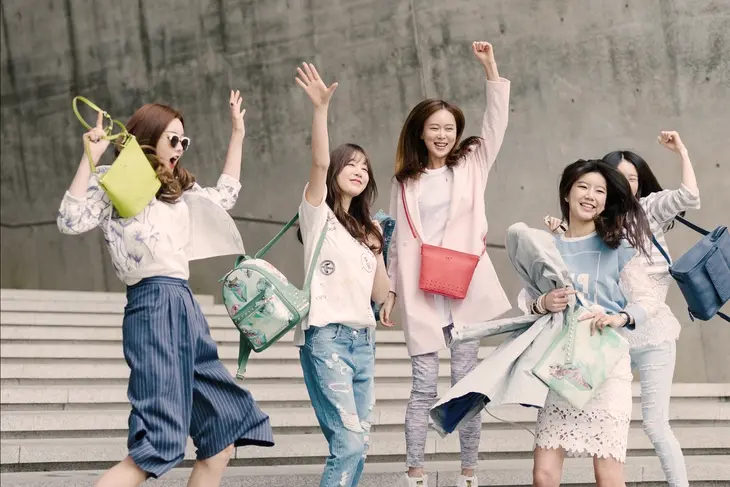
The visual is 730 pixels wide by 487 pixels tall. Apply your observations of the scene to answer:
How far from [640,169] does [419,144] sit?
3.06ft

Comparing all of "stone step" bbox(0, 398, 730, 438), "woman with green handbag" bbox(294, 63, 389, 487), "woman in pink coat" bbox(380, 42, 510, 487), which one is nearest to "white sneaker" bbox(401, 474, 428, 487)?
"woman in pink coat" bbox(380, 42, 510, 487)

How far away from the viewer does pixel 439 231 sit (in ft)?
14.1

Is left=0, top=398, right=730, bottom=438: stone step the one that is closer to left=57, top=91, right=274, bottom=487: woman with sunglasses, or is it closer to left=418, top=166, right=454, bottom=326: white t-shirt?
left=418, top=166, right=454, bottom=326: white t-shirt

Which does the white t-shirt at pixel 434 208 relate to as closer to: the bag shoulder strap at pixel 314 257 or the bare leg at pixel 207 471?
the bag shoulder strap at pixel 314 257

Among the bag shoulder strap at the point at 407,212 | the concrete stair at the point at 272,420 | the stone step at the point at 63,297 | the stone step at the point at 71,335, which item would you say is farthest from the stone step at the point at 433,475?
the stone step at the point at 63,297

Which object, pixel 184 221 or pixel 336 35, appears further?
pixel 336 35

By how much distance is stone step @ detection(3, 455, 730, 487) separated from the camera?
4273mm

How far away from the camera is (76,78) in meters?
11.0

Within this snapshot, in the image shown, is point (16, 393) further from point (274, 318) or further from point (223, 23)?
point (223, 23)

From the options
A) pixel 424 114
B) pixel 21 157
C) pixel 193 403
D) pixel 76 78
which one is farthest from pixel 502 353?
pixel 21 157

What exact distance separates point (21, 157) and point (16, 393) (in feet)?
22.1

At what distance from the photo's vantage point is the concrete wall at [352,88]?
707 cm

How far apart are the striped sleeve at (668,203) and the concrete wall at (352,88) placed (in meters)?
2.77

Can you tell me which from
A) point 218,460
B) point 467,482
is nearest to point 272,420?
point 467,482
